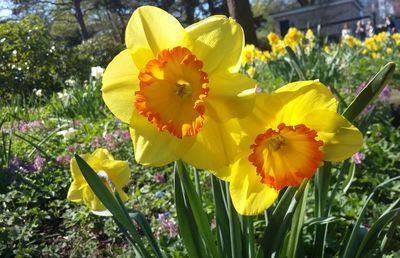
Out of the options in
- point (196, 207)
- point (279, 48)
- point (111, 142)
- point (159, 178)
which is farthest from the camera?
point (279, 48)

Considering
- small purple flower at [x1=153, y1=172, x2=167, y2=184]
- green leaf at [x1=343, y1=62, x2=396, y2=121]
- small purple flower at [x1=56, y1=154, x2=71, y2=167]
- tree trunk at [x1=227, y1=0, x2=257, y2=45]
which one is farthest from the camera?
tree trunk at [x1=227, y1=0, x2=257, y2=45]

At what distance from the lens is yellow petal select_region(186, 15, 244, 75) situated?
0.73 m

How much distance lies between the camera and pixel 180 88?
2.34 feet

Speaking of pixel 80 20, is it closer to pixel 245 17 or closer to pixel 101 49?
pixel 101 49

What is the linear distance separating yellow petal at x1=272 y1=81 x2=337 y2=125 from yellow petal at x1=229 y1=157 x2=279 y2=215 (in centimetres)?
11

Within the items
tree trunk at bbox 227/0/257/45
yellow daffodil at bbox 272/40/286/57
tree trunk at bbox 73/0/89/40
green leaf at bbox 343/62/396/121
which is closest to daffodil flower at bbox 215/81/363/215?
green leaf at bbox 343/62/396/121

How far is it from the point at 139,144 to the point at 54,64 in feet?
28.7

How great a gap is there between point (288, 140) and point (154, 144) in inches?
8.5

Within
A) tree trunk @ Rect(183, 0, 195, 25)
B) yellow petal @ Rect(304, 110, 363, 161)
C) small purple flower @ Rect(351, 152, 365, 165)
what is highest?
tree trunk @ Rect(183, 0, 195, 25)

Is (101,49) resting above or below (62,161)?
above

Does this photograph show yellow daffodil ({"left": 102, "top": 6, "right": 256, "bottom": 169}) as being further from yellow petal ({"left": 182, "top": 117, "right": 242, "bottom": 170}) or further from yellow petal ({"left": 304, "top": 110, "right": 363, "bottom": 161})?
yellow petal ({"left": 304, "top": 110, "right": 363, "bottom": 161})

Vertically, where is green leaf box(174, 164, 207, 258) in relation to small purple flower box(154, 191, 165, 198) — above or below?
above

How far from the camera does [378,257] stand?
121 cm

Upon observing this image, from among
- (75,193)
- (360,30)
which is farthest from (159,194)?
(360,30)
